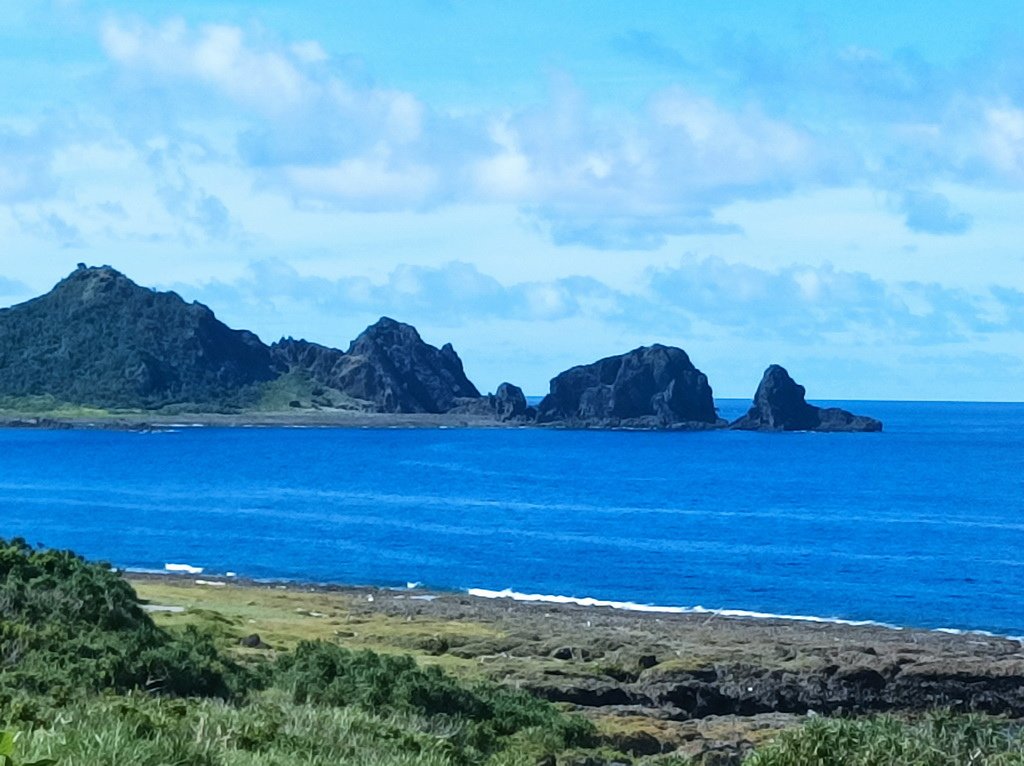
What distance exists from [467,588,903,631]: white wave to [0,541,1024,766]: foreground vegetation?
1344 centimetres

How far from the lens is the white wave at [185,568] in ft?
205

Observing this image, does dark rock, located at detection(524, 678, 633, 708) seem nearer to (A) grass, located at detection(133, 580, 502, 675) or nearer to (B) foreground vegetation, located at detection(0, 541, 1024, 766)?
(B) foreground vegetation, located at detection(0, 541, 1024, 766)

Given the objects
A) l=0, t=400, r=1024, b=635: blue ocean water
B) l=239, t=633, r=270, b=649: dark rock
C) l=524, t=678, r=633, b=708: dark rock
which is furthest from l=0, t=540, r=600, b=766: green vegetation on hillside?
l=0, t=400, r=1024, b=635: blue ocean water

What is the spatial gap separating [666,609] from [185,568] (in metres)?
22.9

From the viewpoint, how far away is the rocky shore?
30.1m

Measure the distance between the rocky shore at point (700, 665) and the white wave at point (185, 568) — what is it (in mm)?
13804

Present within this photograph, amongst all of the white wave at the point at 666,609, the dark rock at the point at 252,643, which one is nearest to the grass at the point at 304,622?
the dark rock at the point at 252,643

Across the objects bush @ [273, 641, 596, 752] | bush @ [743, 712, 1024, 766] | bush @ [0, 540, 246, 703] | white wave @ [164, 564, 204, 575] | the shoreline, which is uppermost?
bush @ [743, 712, 1024, 766]

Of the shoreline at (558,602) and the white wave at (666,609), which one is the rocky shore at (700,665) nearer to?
the shoreline at (558,602)

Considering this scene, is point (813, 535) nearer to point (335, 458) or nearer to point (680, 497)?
point (680, 497)

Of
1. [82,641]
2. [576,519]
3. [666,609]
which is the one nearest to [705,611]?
[666,609]

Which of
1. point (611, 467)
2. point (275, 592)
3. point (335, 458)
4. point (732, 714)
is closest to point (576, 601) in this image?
point (275, 592)

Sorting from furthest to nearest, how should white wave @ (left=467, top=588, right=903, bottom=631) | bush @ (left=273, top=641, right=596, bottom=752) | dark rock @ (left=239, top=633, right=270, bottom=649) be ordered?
white wave @ (left=467, top=588, right=903, bottom=631) < dark rock @ (left=239, top=633, right=270, bottom=649) < bush @ (left=273, top=641, right=596, bottom=752)

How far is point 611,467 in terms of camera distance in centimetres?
13700
